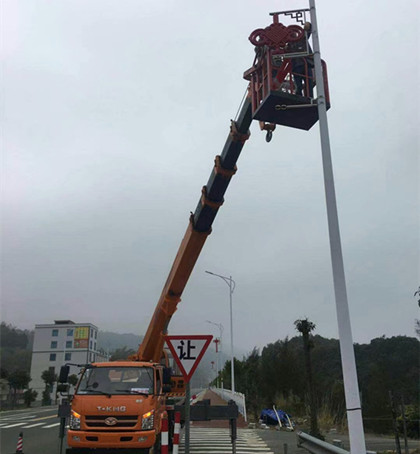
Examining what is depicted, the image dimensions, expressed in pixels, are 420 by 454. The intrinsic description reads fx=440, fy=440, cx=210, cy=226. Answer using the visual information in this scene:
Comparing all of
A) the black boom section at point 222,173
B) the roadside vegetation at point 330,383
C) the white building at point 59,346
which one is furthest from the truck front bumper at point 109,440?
the white building at point 59,346

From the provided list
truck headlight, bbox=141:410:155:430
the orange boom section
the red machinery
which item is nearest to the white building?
the orange boom section

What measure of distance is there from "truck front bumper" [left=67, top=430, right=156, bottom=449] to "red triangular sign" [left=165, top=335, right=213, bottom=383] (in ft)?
5.93

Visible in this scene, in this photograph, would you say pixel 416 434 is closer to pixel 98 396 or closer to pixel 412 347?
pixel 98 396

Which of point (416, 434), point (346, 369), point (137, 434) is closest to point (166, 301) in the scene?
point (137, 434)

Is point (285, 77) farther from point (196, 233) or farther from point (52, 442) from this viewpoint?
point (52, 442)

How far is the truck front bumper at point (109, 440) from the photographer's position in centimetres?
873

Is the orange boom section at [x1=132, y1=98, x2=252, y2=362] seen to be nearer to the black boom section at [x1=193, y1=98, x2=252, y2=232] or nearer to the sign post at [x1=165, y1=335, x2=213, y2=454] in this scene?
the black boom section at [x1=193, y1=98, x2=252, y2=232]

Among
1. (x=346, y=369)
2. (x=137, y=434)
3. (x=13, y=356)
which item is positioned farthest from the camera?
(x=13, y=356)

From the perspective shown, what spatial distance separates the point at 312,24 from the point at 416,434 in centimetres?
1761

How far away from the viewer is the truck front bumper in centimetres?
873

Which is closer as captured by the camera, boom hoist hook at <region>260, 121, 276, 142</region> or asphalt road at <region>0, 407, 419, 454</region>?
boom hoist hook at <region>260, 121, 276, 142</region>

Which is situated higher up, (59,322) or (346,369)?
(59,322)

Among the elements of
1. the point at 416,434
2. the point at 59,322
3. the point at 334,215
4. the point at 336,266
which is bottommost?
the point at 416,434

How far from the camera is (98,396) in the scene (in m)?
9.29
